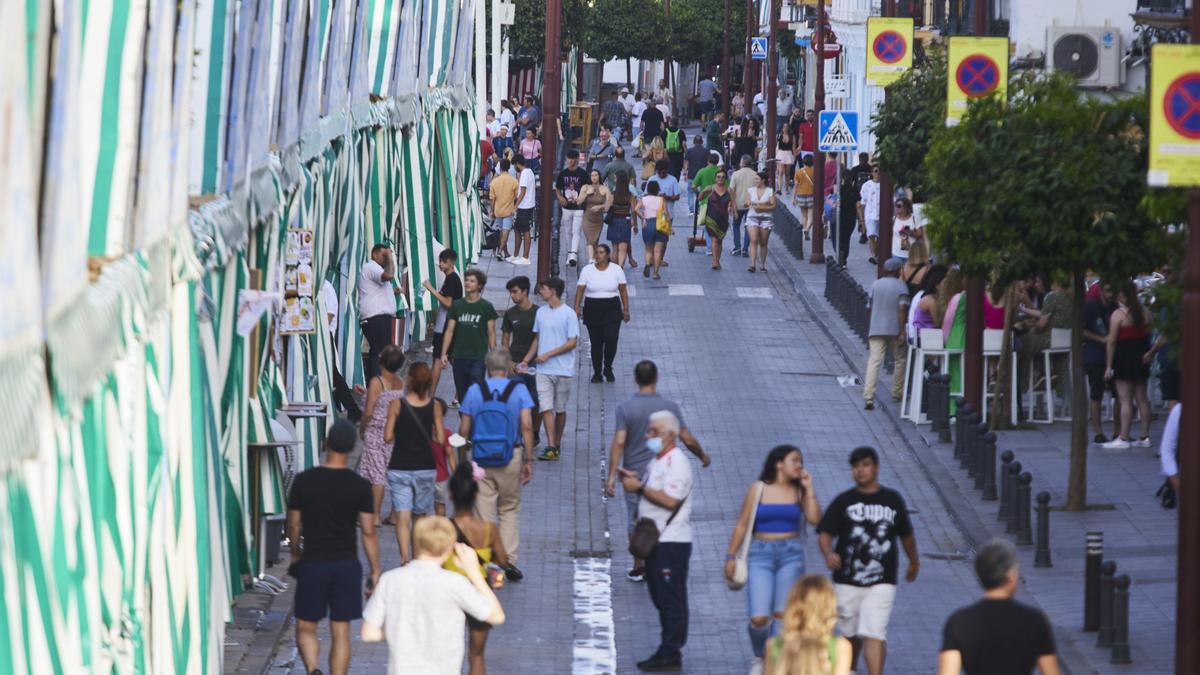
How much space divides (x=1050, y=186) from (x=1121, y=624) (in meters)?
4.90

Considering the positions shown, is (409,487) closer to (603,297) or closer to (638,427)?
(638,427)

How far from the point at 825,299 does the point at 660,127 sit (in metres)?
24.1

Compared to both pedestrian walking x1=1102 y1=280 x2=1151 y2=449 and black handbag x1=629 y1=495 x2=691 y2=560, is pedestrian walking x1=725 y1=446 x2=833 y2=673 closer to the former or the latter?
black handbag x1=629 y1=495 x2=691 y2=560

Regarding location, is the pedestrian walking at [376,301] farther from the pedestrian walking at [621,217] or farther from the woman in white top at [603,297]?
the pedestrian walking at [621,217]

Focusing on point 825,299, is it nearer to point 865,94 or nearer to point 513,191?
point 513,191

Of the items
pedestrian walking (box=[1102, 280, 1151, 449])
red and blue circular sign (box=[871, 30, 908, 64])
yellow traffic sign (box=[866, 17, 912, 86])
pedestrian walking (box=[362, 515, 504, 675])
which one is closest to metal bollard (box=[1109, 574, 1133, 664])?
pedestrian walking (box=[362, 515, 504, 675])

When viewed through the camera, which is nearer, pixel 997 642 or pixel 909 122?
pixel 997 642

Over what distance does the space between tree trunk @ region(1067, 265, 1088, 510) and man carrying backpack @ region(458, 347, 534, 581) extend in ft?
15.6

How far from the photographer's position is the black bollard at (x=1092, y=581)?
45.6 ft

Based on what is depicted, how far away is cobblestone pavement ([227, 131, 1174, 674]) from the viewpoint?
550 inches

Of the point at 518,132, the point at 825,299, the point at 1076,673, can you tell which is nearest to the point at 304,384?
the point at 1076,673

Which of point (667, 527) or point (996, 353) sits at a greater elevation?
point (996, 353)

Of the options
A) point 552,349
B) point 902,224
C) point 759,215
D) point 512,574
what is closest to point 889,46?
point 902,224

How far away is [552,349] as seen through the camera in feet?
64.0
